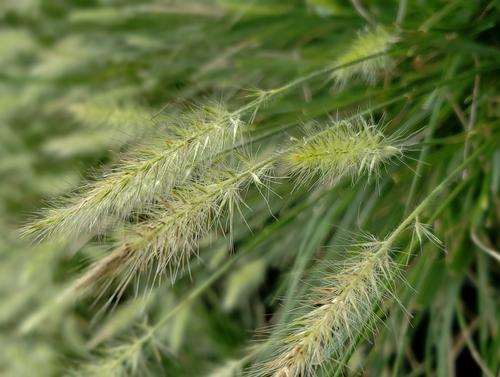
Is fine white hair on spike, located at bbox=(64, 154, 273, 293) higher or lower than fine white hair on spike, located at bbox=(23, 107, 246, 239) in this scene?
lower

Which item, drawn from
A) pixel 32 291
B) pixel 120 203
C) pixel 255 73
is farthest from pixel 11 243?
pixel 120 203

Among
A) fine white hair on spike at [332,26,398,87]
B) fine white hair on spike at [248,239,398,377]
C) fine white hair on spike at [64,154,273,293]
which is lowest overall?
fine white hair on spike at [248,239,398,377]

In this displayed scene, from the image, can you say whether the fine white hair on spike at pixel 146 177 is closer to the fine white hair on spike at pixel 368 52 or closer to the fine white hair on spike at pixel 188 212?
the fine white hair on spike at pixel 188 212

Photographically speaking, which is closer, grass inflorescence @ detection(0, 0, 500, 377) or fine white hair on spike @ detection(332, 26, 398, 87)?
grass inflorescence @ detection(0, 0, 500, 377)

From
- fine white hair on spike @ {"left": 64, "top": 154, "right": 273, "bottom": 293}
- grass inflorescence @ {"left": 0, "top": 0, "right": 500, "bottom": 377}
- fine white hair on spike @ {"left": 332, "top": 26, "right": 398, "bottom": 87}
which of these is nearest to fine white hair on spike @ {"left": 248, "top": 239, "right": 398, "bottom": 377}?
grass inflorescence @ {"left": 0, "top": 0, "right": 500, "bottom": 377}

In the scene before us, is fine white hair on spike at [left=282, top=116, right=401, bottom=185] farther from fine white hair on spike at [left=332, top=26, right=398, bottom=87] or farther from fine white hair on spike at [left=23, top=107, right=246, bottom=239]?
fine white hair on spike at [left=332, top=26, right=398, bottom=87]

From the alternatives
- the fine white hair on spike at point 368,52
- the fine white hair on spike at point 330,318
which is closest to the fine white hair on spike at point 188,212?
the fine white hair on spike at point 330,318

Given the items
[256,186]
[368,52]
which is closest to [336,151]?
[256,186]

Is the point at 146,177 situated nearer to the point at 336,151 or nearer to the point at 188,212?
the point at 188,212

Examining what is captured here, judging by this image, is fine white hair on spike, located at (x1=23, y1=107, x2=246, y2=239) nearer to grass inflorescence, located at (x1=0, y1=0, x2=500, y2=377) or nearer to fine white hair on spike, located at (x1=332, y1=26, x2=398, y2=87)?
grass inflorescence, located at (x1=0, y1=0, x2=500, y2=377)

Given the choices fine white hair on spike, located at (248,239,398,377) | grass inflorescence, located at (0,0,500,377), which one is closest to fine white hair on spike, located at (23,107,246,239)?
grass inflorescence, located at (0,0,500,377)

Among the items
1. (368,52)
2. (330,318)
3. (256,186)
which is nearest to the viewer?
(330,318)
